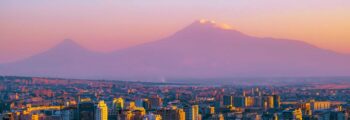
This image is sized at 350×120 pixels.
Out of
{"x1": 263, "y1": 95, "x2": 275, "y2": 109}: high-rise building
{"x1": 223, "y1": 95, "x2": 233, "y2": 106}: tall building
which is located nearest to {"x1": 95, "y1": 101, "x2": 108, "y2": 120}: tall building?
{"x1": 263, "y1": 95, "x2": 275, "y2": 109}: high-rise building

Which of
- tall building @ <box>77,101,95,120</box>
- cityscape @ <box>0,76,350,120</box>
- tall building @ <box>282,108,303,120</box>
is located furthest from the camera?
tall building @ <box>282,108,303,120</box>

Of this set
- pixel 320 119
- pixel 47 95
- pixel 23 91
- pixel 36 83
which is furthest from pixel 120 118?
pixel 36 83

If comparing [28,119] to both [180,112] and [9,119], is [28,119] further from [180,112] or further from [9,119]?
[180,112]

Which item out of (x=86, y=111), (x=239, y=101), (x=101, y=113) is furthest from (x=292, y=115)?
(x=239, y=101)

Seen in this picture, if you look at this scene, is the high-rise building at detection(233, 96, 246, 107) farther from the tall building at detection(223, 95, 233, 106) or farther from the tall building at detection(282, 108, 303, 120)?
the tall building at detection(282, 108, 303, 120)

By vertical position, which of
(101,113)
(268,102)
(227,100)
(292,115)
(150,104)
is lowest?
(292,115)

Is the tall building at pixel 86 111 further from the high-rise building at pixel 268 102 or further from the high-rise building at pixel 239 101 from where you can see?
the high-rise building at pixel 239 101

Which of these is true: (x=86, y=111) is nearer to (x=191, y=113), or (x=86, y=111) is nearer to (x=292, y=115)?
(x=191, y=113)

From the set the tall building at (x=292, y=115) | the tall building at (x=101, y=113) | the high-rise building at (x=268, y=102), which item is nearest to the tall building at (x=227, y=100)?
the high-rise building at (x=268, y=102)
